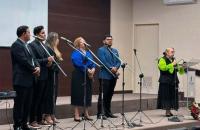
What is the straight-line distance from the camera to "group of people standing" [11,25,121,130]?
668cm

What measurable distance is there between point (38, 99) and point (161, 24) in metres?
6.41

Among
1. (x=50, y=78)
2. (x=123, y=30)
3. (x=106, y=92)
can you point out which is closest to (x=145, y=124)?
(x=106, y=92)

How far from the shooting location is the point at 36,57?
288 inches

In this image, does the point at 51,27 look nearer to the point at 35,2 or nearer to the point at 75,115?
the point at 35,2

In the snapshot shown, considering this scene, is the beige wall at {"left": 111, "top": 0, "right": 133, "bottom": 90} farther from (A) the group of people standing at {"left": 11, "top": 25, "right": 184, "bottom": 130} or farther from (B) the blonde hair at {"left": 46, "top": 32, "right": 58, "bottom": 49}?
(B) the blonde hair at {"left": 46, "top": 32, "right": 58, "bottom": 49}

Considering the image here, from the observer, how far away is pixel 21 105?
263 inches

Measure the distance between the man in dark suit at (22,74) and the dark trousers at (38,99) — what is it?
483 mm

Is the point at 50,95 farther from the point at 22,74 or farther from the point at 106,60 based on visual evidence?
the point at 106,60

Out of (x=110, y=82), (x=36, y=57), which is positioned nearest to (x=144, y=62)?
(x=110, y=82)

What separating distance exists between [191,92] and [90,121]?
4483 millimetres

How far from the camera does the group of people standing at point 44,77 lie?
668cm

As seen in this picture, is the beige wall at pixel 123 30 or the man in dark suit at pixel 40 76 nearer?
the man in dark suit at pixel 40 76

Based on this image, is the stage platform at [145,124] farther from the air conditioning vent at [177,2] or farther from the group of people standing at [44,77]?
the air conditioning vent at [177,2]

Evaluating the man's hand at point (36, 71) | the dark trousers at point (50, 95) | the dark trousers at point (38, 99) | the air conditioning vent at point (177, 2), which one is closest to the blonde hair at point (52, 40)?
the dark trousers at point (50, 95)
